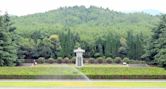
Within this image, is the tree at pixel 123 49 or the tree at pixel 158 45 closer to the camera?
the tree at pixel 158 45

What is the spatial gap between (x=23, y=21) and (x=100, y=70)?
63.9 meters

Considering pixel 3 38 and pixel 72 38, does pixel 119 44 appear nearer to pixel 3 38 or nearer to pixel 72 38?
pixel 72 38

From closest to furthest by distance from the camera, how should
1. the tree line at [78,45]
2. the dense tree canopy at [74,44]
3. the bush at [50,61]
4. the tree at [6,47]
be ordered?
the tree at [6,47]
the dense tree canopy at [74,44]
the bush at [50,61]
the tree line at [78,45]

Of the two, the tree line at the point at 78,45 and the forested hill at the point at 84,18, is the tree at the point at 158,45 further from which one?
the forested hill at the point at 84,18

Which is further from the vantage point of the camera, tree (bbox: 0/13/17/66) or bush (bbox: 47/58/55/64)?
bush (bbox: 47/58/55/64)

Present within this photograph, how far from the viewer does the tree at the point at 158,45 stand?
146 feet

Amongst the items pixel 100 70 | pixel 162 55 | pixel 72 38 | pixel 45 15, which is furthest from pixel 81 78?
pixel 45 15

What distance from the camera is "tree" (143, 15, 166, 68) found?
44.4 meters

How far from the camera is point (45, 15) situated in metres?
106

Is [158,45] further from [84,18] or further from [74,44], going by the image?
[84,18]

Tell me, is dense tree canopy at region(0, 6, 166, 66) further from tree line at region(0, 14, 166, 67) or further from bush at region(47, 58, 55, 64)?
bush at region(47, 58, 55, 64)

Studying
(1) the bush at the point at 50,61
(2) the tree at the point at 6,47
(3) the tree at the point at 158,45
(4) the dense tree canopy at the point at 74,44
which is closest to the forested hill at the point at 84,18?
(4) the dense tree canopy at the point at 74,44

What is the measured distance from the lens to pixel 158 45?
1844 inches

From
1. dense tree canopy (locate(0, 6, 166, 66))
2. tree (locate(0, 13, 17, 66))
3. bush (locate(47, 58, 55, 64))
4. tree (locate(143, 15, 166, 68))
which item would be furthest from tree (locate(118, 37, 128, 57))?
tree (locate(0, 13, 17, 66))
